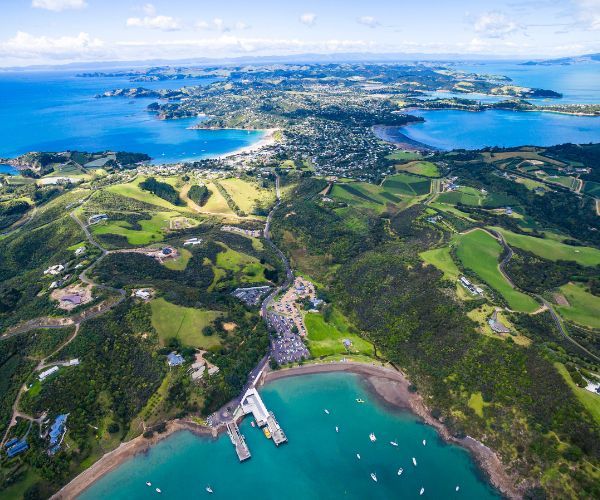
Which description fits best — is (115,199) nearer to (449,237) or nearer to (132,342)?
(132,342)

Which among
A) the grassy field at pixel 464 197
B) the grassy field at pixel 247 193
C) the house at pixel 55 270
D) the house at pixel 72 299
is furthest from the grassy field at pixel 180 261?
the grassy field at pixel 464 197

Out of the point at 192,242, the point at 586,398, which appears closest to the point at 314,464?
the point at 586,398

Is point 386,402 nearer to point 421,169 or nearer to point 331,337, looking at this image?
point 331,337

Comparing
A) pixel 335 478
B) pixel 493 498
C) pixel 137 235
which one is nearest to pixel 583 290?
pixel 493 498

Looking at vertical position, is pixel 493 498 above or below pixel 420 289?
below

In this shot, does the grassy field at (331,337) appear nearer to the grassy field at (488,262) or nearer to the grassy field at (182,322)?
the grassy field at (182,322)

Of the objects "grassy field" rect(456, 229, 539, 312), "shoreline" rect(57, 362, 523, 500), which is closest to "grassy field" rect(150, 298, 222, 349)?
"shoreline" rect(57, 362, 523, 500)
